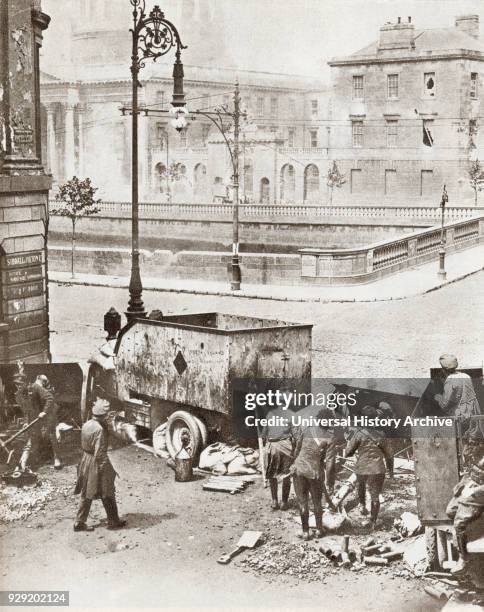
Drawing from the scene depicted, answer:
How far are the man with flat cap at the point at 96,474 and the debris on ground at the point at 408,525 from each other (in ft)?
10.0

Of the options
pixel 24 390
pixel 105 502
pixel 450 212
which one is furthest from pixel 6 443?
pixel 450 212

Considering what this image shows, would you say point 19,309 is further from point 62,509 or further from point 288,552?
point 288,552

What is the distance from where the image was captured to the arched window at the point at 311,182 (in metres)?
64.0

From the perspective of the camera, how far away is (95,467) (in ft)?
34.7

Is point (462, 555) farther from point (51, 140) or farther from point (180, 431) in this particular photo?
point (51, 140)

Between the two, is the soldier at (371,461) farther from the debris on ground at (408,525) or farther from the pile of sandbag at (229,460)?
the pile of sandbag at (229,460)

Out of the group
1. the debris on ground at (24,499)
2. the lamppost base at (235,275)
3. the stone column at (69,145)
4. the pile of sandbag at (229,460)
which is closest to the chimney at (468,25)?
the lamppost base at (235,275)

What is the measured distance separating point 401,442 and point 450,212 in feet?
104

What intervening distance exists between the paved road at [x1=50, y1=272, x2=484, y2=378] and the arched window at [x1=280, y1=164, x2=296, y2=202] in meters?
35.7

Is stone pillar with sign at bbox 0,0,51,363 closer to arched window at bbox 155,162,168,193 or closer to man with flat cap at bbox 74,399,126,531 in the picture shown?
man with flat cap at bbox 74,399,126,531

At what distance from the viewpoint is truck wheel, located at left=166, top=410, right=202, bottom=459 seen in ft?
41.1

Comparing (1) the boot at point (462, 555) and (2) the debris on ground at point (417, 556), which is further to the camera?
(2) the debris on ground at point (417, 556)

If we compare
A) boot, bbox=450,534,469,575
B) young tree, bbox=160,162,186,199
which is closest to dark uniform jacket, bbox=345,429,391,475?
boot, bbox=450,534,469,575

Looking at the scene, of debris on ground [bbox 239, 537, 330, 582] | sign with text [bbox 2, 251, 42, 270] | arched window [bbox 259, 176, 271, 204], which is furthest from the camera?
arched window [bbox 259, 176, 271, 204]
